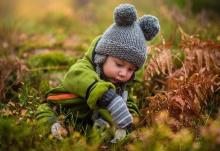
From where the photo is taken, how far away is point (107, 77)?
3594mm

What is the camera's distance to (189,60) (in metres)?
4.61

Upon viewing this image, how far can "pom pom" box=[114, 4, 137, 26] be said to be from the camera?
3.47 meters

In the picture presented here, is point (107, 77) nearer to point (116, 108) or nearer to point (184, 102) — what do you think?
point (116, 108)

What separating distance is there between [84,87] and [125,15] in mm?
633

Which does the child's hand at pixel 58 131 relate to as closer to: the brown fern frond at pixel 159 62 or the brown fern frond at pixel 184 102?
the brown fern frond at pixel 184 102

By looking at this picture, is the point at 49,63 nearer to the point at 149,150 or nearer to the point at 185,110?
the point at 185,110

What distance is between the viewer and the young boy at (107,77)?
332 centimetres

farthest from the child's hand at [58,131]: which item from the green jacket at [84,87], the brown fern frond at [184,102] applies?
the brown fern frond at [184,102]

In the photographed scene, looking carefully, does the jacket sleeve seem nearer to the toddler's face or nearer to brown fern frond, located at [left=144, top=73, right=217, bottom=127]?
the toddler's face

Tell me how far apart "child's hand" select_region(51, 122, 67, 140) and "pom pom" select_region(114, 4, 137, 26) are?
3.05 ft

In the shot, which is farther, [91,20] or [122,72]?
[91,20]

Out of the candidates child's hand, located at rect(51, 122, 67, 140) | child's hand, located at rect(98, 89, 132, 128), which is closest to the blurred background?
child's hand, located at rect(98, 89, 132, 128)

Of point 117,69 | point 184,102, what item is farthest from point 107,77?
point 184,102

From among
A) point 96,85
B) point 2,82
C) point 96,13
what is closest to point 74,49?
point 2,82
